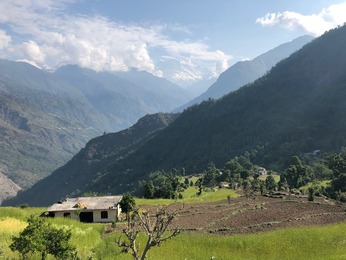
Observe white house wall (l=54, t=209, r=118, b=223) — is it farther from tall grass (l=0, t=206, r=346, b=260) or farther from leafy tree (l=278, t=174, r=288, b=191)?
leafy tree (l=278, t=174, r=288, b=191)

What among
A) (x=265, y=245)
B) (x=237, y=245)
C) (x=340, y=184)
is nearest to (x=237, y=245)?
(x=237, y=245)

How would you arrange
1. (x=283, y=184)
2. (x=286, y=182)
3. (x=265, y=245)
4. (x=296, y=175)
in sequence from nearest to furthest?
1. (x=265, y=245)
2. (x=296, y=175)
3. (x=283, y=184)
4. (x=286, y=182)

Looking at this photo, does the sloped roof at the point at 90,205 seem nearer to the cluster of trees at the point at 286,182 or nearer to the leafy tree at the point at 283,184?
the cluster of trees at the point at 286,182

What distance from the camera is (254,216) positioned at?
1758 inches

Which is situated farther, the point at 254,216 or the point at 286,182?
the point at 286,182

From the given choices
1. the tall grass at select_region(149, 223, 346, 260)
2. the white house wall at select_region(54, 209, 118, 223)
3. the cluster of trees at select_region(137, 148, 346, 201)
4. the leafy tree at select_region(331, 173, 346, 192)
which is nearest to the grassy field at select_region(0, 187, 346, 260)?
the tall grass at select_region(149, 223, 346, 260)

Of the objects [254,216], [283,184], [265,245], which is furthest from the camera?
[283,184]

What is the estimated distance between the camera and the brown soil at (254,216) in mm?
39656

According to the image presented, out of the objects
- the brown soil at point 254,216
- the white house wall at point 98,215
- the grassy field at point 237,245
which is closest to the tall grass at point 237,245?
the grassy field at point 237,245

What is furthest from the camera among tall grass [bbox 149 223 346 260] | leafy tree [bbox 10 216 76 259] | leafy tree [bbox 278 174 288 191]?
leafy tree [bbox 278 174 288 191]

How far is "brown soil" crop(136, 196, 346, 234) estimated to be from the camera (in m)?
39.7

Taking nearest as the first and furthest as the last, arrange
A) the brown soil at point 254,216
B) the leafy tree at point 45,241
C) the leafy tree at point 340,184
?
the leafy tree at point 45,241 < the brown soil at point 254,216 < the leafy tree at point 340,184

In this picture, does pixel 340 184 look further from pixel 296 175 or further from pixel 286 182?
pixel 286 182

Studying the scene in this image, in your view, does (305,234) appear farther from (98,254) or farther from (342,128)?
(342,128)
